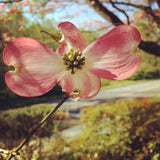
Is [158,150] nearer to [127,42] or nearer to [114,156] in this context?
[114,156]

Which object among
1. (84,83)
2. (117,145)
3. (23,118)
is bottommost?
(117,145)

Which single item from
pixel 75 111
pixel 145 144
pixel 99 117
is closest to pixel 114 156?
pixel 145 144

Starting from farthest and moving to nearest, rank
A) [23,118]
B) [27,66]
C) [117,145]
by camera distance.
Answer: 1. [117,145]
2. [23,118]
3. [27,66]

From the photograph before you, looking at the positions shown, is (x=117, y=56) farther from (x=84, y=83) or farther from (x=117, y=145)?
(x=117, y=145)

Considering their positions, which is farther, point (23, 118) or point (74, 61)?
point (23, 118)

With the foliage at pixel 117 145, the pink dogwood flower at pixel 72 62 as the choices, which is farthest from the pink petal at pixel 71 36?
the foliage at pixel 117 145

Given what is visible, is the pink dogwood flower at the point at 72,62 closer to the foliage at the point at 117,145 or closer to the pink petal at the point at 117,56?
the pink petal at the point at 117,56

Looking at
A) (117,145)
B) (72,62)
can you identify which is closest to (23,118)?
(72,62)
